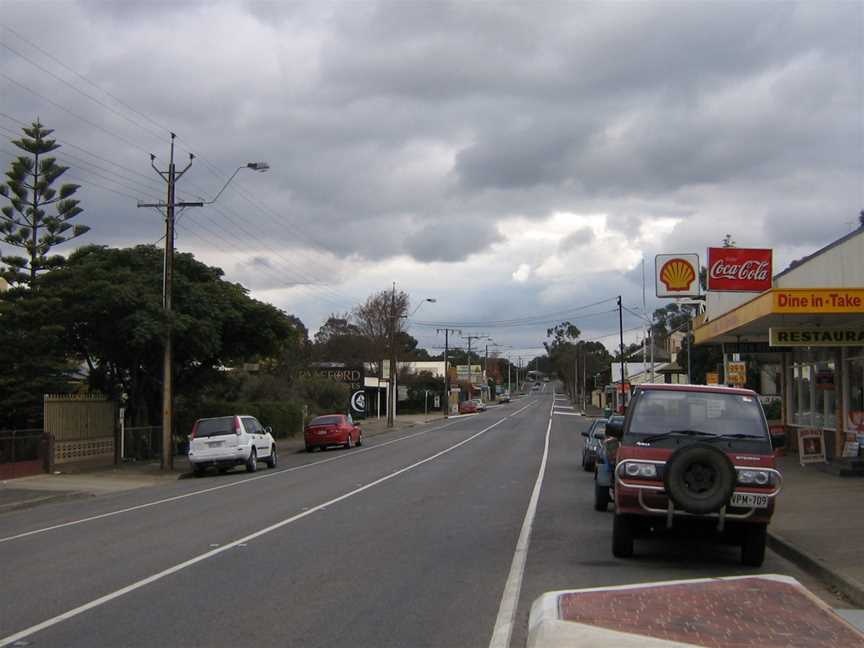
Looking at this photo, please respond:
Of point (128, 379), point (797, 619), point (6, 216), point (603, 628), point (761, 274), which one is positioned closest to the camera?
point (603, 628)

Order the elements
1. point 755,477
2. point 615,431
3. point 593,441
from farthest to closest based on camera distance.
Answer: point 593,441 < point 615,431 < point 755,477

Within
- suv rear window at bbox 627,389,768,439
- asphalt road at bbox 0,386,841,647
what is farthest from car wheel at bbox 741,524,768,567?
suv rear window at bbox 627,389,768,439

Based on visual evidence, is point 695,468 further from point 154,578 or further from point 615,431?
point 154,578

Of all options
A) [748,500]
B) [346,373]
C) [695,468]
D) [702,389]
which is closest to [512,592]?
[695,468]

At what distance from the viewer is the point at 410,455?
33.8 meters

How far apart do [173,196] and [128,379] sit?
30.7ft

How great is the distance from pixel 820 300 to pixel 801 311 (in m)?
0.46

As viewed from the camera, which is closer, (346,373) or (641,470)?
(641,470)

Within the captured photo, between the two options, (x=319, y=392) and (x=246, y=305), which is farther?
(x=319, y=392)

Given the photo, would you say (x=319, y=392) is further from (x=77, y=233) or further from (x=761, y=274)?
(x=761, y=274)

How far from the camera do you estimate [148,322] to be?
28.8 meters

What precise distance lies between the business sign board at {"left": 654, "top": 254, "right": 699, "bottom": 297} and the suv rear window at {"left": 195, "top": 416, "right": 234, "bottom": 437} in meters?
18.6

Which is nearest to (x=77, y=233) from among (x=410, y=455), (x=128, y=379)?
(x=128, y=379)

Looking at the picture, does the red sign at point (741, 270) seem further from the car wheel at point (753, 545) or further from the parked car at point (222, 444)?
the car wheel at point (753, 545)
